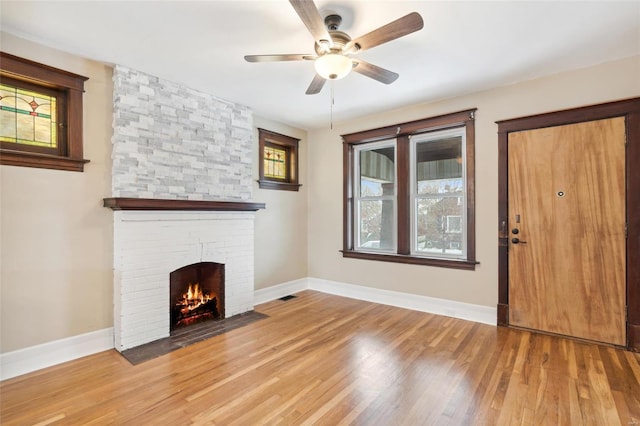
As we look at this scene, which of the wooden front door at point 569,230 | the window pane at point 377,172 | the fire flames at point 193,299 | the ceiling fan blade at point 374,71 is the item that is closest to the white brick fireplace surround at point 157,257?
the fire flames at point 193,299

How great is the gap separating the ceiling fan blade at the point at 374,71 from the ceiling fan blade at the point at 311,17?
0.39 m

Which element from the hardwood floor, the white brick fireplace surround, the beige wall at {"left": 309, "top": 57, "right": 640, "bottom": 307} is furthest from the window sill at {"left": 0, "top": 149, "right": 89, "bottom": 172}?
the beige wall at {"left": 309, "top": 57, "right": 640, "bottom": 307}

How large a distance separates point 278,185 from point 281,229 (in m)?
0.70

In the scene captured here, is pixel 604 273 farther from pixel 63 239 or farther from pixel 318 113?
pixel 63 239

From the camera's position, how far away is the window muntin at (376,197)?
4.51 metres

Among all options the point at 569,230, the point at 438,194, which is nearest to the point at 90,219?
the point at 438,194

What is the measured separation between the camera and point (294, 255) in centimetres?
505

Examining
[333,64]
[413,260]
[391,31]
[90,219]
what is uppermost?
[391,31]

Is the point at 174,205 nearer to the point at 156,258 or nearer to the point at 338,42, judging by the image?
the point at 156,258

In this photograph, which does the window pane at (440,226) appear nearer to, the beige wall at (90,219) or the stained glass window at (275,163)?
the beige wall at (90,219)

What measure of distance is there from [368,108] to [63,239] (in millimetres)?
3704

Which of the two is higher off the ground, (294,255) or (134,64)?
(134,64)

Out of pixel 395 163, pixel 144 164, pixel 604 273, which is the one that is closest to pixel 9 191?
pixel 144 164

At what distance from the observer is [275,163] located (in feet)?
15.8
